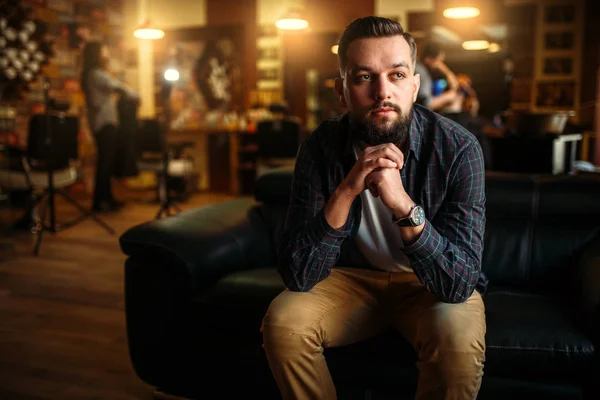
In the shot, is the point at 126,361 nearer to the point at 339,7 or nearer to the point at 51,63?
the point at 51,63

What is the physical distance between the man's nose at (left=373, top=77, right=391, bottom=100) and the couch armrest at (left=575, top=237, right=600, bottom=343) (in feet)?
2.74

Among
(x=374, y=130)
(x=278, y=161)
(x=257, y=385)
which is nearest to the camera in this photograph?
(x=374, y=130)

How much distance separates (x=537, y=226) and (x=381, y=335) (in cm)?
89

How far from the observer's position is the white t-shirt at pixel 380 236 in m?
1.66

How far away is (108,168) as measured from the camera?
243 inches

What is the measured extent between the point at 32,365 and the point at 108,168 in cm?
398

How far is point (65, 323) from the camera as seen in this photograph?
2941 millimetres

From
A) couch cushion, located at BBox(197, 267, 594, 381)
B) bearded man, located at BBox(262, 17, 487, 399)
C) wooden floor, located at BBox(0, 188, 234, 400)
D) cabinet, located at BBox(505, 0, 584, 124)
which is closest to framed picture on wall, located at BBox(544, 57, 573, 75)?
cabinet, located at BBox(505, 0, 584, 124)

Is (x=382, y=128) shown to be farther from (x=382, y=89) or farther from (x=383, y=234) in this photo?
(x=383, y=234)

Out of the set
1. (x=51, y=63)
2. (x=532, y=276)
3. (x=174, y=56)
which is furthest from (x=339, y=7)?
(x=532, y=276)

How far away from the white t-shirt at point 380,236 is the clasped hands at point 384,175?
0.68 ft

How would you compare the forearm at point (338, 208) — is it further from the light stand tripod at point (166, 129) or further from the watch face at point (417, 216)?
the light stand tripod at point (166, 129)

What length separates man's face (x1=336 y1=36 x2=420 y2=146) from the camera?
1.53 metres

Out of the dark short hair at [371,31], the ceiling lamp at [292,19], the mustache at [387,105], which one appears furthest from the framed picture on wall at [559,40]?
the mustache at [387,105]
